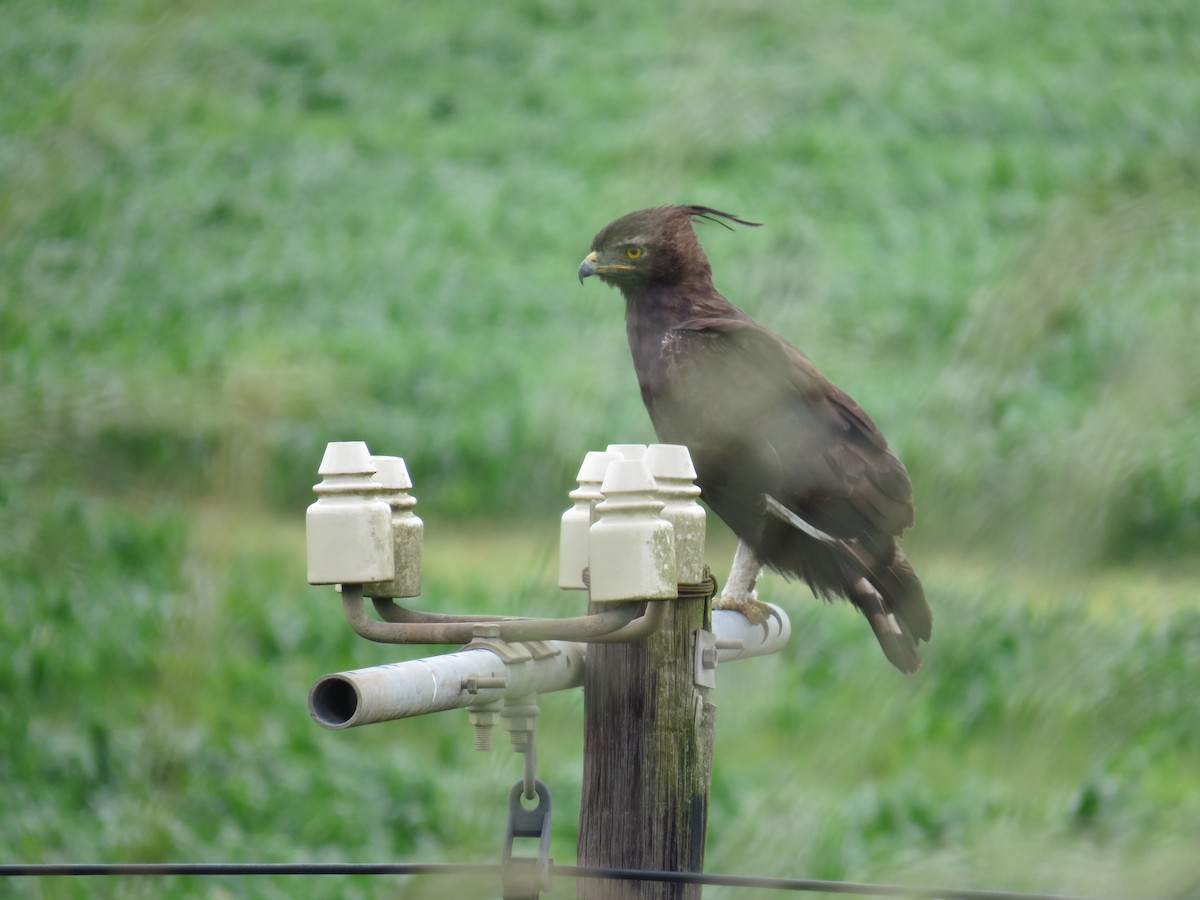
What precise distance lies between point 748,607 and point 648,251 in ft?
2.51

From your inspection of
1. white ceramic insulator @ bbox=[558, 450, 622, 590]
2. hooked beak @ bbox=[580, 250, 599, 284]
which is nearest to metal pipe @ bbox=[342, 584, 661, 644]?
white ceramic insulator @ bbox=[558, 450, 622, 590]

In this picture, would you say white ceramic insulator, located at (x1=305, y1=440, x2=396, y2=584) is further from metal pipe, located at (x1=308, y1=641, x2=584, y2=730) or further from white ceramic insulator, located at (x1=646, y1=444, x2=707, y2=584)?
white ceramic insulator, located at (x1=646, y1=444, x2=707, y2=584)

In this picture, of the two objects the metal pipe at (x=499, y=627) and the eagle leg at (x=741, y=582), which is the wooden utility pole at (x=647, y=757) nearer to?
the metal pipe at (x=499, y=627)

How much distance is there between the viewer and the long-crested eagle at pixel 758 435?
2412mm

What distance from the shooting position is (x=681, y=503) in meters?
1.43

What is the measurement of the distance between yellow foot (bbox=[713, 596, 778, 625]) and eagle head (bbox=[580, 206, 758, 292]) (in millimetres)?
664

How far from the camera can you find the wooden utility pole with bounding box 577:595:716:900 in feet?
5.30

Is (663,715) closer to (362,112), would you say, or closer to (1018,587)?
(362,112)

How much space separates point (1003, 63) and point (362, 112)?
A: 0.47 m

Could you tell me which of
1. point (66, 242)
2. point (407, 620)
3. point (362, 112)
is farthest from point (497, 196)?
point (66, 242)

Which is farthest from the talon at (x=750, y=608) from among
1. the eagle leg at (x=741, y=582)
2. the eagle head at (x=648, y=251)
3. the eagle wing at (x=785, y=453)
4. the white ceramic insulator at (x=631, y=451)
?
the white ceramic insulator at (x=631, y=451)

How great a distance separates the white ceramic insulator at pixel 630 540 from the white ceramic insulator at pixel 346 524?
0.26 metres

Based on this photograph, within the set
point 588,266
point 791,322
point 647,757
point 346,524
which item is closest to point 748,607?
point 588,266

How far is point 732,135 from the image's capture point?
0.59 meters
